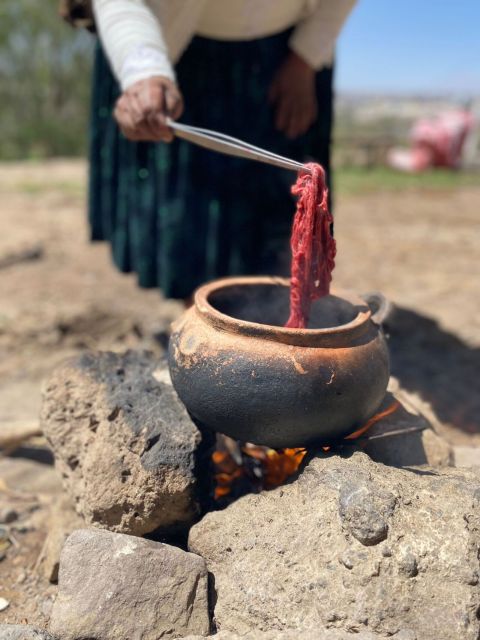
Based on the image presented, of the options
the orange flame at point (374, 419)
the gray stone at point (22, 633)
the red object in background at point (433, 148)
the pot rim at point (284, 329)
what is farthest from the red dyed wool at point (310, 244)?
the red object in background at point (433, 148)

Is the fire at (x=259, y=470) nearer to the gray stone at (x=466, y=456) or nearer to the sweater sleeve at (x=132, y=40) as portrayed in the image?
the gray stone at (x=466, y=456)

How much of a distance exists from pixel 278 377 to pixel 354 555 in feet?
1.78

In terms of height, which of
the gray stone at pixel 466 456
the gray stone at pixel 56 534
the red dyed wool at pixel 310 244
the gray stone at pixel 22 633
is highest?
the red dyed wool at pixel 310 244

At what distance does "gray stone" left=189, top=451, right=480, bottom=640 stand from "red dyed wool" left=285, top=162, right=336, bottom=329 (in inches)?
21.5

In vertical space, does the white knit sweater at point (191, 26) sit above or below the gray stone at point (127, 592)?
above

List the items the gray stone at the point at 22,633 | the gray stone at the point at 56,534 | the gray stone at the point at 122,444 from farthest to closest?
the gray stone at the point at 56,534, the gray stone at the point at 122,444, the gray stone at the point at 22,633

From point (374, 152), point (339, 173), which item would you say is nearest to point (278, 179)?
point (339, 173)

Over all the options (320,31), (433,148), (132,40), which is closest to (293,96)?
(320,31)

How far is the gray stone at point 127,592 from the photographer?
182 cm

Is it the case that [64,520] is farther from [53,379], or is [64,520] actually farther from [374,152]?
[374,152]

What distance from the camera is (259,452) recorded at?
2604 mm

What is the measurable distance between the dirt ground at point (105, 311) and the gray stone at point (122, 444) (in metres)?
0.41

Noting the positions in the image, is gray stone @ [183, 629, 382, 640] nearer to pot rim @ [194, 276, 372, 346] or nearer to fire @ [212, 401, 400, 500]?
fire @ [212, 401, 400, 500]

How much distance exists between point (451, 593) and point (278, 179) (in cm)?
229
